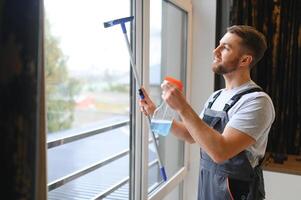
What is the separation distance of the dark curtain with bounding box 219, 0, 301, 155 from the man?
122 centimetres

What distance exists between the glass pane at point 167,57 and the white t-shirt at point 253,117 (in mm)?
729

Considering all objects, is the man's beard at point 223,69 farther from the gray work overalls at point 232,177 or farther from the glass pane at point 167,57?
the glass pane at point 167,57

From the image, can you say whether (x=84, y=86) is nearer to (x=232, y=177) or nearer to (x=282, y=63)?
(x=232, y=177)

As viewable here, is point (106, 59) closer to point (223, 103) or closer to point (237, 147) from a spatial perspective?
point (223, 103)

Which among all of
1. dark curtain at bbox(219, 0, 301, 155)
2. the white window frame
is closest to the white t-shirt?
the white window frame

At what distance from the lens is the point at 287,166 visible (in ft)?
8.02

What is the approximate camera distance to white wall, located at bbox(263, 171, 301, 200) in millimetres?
2299

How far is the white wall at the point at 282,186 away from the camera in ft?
7.54

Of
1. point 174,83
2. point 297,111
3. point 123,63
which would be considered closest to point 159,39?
point 123,63

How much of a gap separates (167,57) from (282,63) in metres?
1.02

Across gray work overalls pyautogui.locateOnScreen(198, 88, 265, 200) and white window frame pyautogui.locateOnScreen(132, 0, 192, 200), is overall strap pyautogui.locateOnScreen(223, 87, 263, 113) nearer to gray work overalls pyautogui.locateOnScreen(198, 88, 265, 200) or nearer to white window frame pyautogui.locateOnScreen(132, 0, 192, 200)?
gray work overalls pyautogui.locateOnScreen(198, 88, 265, 200)

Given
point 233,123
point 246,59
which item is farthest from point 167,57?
point 233,123

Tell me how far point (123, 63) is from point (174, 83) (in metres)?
0.55

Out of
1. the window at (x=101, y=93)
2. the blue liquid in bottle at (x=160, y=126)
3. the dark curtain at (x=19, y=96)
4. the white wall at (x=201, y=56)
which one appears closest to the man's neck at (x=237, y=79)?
the blue liquid in bottle at (x=160, y=126)
